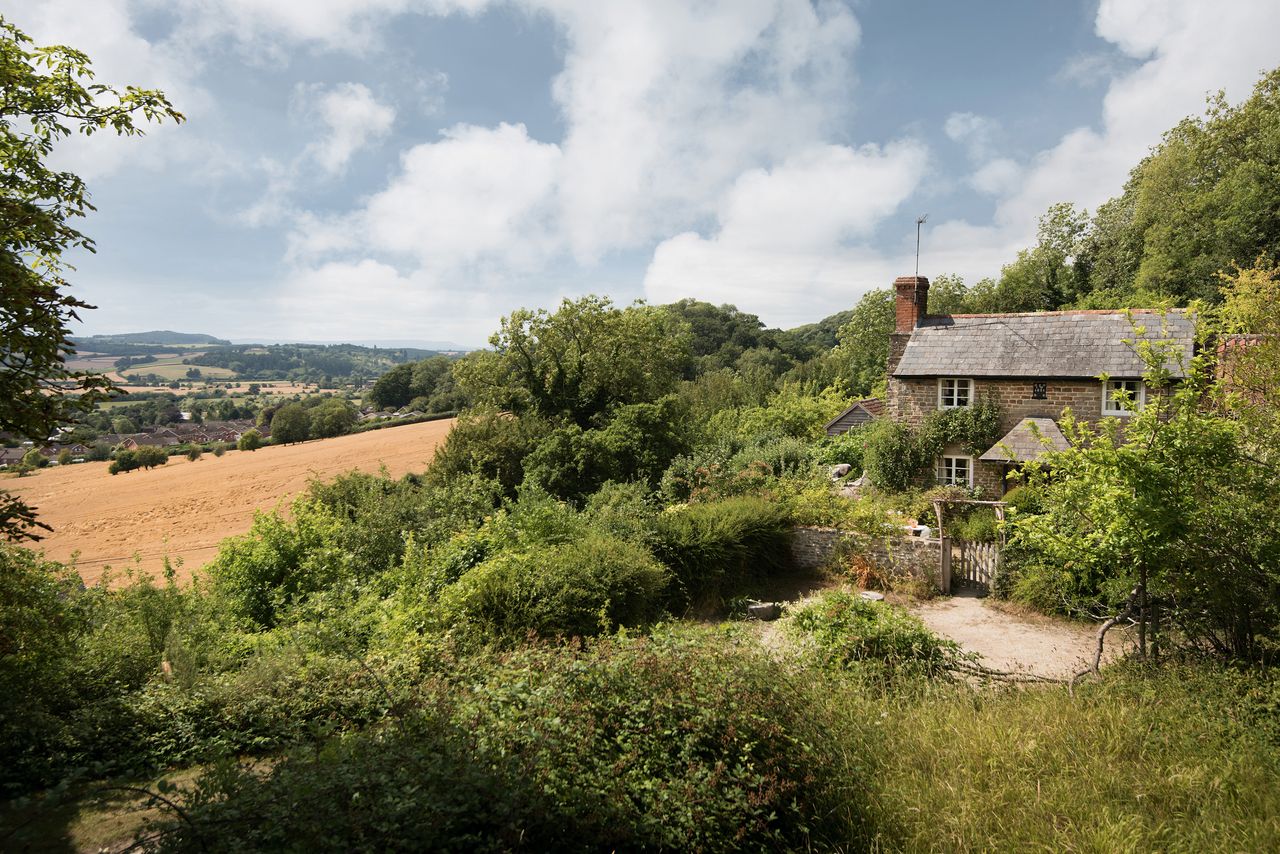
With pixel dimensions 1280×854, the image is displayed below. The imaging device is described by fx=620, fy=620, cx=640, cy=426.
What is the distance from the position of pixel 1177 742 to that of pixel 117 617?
39.9 ft

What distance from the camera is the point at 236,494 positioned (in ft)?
115

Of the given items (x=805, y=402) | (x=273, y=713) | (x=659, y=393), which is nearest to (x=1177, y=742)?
(x=273, y=713)

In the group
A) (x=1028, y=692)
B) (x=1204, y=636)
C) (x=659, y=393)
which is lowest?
(x=1028, y=692)

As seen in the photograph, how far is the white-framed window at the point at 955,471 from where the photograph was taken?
59.3 feet

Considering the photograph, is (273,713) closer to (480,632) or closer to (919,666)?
(480,632)

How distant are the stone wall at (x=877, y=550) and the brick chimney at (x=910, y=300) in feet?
29.9

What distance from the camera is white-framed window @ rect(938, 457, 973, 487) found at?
18.1m

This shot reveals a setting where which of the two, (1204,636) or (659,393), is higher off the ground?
(659,393)

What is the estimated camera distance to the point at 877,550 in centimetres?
1341

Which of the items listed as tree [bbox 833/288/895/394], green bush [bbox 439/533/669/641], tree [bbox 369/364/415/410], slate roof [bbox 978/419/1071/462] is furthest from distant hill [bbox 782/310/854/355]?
green bush [bbox 439/533/669/641]

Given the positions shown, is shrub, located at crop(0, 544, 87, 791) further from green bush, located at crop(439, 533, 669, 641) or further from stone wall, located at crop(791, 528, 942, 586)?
stone wall, located at crop(791, 528, 942, 586)

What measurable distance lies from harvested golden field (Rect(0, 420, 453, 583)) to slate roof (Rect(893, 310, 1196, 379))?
57.4 ft

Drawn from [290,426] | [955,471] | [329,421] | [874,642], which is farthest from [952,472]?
[290,426]

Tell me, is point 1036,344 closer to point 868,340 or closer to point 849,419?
point 849,419
